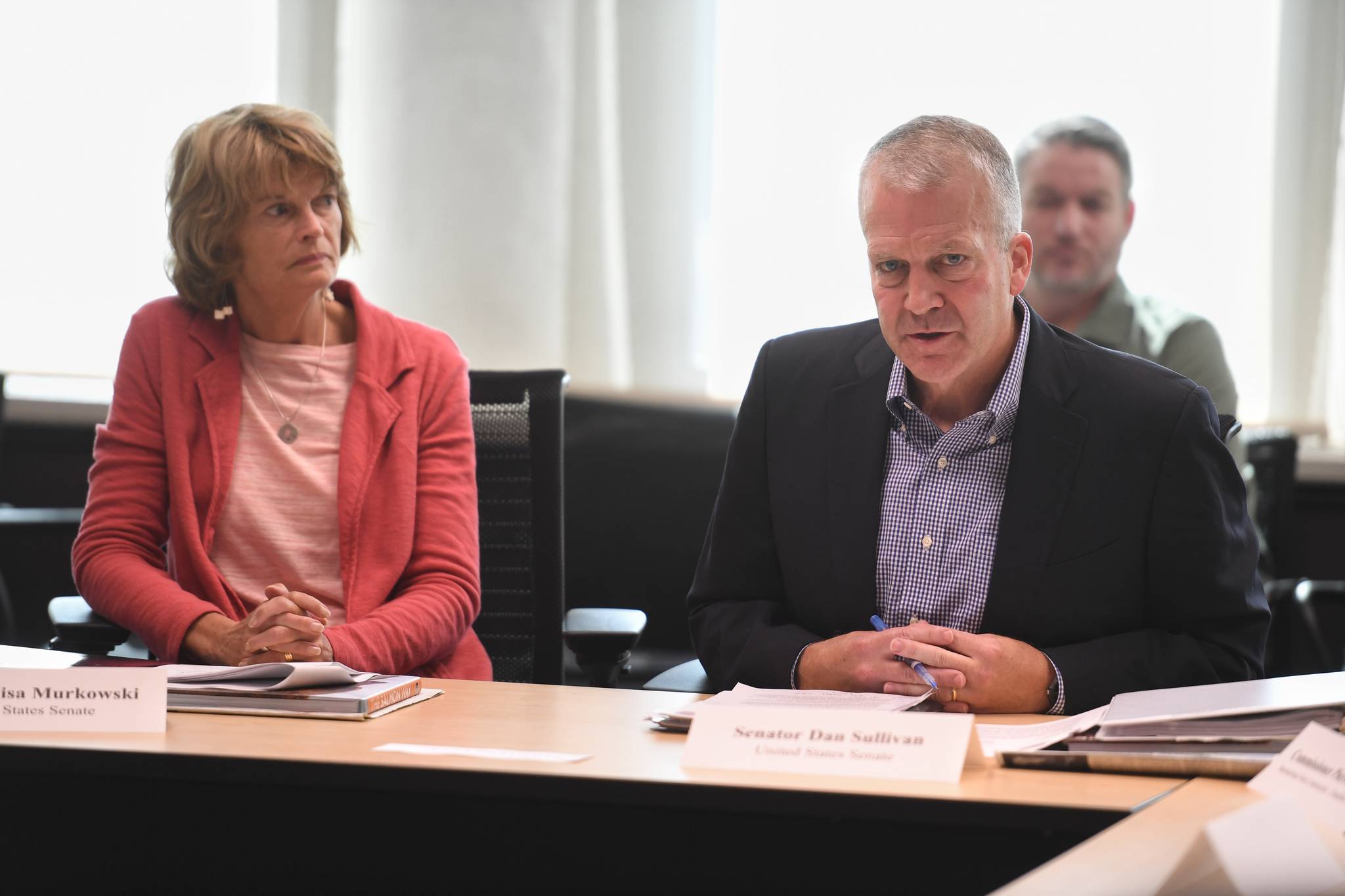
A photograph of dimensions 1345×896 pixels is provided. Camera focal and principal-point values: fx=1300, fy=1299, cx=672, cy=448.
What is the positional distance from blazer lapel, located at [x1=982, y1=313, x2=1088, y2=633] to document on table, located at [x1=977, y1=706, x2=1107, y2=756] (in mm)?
274

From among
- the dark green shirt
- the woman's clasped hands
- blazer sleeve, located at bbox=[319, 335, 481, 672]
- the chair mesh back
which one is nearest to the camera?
the woman's clasped hands

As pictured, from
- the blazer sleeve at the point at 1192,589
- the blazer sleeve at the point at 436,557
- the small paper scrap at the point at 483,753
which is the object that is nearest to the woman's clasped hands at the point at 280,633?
the blazer sleeve at the point at 436,557

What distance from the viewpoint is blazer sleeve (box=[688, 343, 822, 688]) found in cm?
172

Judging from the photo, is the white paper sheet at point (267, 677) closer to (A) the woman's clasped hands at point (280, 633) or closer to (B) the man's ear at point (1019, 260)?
(A) the woman's clasped hands at point (280, 633)

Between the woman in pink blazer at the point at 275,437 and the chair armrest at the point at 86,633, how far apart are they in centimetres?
5

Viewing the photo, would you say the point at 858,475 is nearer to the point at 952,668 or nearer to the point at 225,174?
the point at 952,668

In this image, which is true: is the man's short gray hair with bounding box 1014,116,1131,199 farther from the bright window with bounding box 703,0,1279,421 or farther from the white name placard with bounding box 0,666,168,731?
the white name placard with bounding box 0,666,168,731

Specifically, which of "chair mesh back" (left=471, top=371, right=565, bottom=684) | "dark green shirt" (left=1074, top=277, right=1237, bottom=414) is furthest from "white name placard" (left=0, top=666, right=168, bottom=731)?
"dark green shirt" (left=1074, top=277, right=1237, bottom=414)

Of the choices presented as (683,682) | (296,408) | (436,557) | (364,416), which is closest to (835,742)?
(683,682)

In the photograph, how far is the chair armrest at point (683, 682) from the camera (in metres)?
1.68

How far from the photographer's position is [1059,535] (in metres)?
1.62

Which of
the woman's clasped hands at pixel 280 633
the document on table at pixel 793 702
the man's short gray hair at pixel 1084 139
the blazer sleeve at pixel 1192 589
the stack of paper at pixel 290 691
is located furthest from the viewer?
the man's short gray hair at pixel 1084 139

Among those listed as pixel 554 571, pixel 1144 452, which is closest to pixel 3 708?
pixel 554 571

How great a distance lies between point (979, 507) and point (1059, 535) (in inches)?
4.4
